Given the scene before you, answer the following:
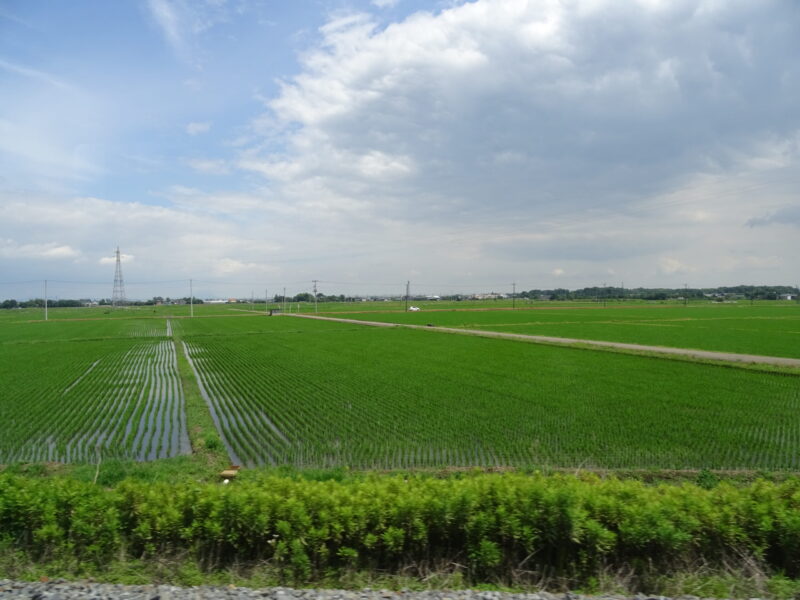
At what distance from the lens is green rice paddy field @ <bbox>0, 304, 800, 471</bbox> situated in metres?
10.9

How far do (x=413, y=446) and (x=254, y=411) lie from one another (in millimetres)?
6831

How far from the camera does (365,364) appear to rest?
2519cm

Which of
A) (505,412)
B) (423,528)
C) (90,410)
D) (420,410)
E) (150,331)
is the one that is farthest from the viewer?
(150,331)

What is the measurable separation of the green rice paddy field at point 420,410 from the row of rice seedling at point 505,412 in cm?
6

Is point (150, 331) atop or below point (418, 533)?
below

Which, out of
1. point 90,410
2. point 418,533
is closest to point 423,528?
point 418,533

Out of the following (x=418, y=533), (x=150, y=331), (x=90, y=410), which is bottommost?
(x=90, y=410)

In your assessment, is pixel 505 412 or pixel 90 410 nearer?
pixel 505 412

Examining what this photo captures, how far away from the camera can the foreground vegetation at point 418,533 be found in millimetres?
5070

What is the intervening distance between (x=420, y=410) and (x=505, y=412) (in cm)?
274

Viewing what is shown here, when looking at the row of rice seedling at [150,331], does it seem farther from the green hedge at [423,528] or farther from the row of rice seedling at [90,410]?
the green hedge at [423,528]

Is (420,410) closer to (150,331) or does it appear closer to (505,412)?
(505,412)

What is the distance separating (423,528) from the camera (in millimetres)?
5207

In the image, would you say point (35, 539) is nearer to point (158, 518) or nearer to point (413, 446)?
point (158, 518)
